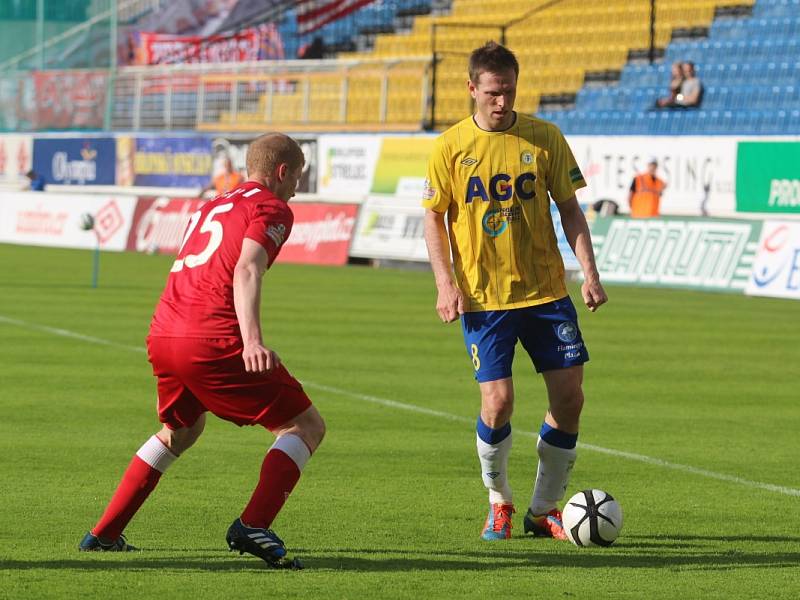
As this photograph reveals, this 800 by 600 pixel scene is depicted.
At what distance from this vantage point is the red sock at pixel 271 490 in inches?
237

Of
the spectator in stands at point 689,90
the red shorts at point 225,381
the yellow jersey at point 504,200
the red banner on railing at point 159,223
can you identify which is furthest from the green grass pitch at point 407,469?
the red banner on railing at point 159,223

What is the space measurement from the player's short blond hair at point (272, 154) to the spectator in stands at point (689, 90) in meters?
24.5

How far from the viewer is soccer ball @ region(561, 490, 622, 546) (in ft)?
22.7

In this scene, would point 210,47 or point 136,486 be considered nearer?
point 136,486

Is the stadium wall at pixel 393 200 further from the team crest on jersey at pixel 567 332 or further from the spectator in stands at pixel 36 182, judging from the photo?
the team crest on jersey at pixel 567 332

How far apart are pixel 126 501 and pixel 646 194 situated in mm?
21144

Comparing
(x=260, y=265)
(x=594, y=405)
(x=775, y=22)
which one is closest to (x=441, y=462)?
(x=594, y=405)

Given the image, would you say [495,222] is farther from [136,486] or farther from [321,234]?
[321,234]

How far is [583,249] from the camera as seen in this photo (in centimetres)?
700

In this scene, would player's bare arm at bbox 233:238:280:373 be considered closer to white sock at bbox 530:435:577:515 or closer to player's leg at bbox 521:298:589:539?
player's leg at bbox 521:298:589:539

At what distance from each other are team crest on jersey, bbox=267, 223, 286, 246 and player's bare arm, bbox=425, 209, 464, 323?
1062mm

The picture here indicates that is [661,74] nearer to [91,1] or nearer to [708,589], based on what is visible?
[91,1]

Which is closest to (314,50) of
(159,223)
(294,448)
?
(159,223)

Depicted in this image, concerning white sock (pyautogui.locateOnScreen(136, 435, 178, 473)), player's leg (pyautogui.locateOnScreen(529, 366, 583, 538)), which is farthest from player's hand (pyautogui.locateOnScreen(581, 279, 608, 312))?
white sock (pyautogui.locateOnScreen(136, 435, 178, 473))
